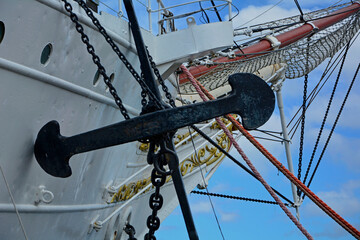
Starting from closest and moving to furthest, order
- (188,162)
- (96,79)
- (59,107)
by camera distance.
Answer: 1. (59,107)
2. (96,79)
3. (188,162)

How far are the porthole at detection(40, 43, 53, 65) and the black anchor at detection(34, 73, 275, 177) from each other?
0.46 meters

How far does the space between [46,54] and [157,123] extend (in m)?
1.01

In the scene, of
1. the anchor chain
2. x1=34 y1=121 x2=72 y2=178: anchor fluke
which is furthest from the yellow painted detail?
the anchor chain

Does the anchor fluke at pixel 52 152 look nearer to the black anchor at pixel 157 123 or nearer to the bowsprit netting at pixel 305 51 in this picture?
the black anchor at pixel 157 123

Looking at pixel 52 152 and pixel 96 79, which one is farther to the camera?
pixel 96 79

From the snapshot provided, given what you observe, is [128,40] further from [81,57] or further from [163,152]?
[163,152]

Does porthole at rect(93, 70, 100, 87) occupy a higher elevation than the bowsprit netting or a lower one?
lower

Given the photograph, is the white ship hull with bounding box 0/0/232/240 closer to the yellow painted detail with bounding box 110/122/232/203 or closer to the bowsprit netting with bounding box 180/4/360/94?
the yellow painted detail with bounding box 110/122/232/203

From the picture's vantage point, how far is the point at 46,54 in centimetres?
389

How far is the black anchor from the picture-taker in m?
3.34

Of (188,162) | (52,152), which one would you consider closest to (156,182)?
(52,152)

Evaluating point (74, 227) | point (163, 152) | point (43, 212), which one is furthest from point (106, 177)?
point (163, 152)

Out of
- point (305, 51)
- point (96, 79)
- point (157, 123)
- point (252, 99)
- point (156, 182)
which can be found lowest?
point (156, 182)

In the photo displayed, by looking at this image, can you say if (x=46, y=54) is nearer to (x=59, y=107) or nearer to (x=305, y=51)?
(x=59, y=107)
